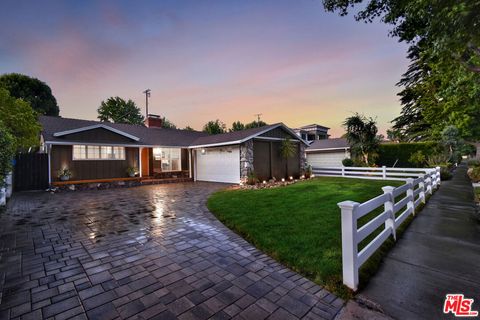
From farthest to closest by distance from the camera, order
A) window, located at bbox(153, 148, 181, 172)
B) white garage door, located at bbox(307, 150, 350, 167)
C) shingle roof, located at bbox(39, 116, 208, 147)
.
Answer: white garage door, located at bbox(307, 150, 350, 167), window, located at bbox(153, 148, 181, 172), shingle roof, located at bbox(39, 116, 208, 147)

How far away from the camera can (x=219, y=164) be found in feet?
45.4

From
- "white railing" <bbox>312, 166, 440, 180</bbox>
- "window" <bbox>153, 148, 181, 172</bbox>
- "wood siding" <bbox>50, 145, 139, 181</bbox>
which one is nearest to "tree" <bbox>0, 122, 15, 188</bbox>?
"wood siding" <bbox>50, 145, 139, 181</bbox>

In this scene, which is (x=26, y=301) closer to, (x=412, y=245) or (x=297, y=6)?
(x=412, y=245)

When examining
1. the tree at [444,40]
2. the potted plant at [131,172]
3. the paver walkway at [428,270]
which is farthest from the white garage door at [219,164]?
the paver walkway at [428,270]

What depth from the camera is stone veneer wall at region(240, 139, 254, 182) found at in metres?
12.1

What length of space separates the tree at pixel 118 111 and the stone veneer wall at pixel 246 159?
32574mm

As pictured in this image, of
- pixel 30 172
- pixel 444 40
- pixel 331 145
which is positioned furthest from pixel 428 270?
pixel 331 145

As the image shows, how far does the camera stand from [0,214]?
226 inches

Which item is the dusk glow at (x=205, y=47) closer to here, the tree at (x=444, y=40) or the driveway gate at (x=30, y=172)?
the tree at (x=444, y=40)

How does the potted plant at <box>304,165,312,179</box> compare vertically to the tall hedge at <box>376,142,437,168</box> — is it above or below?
below

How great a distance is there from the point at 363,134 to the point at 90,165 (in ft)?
56.3

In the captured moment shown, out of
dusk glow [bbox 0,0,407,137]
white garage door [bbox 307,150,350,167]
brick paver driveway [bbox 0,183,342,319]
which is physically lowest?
brick paver driveway [bbox 0,183,342,319]

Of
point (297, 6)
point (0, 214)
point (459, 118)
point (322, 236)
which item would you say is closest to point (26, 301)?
point (322, 236)

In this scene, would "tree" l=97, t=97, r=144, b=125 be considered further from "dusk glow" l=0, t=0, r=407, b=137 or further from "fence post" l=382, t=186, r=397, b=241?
"fence post" l=382, t=186, r=397, b=241
